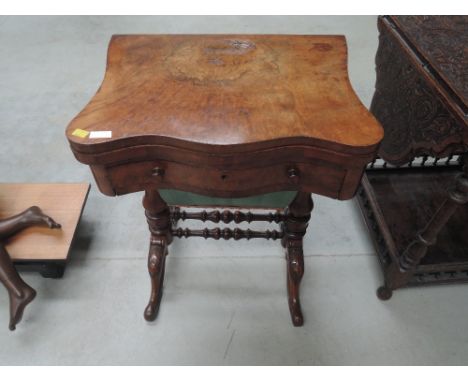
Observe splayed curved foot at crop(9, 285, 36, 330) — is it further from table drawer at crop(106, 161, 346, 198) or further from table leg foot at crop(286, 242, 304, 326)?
table leg foot at crop(286, 242, 304, 326)

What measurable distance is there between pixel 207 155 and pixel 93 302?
938 millimetres

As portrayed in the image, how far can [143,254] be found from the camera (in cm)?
149

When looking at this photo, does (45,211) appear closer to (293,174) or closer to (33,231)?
(33,231)

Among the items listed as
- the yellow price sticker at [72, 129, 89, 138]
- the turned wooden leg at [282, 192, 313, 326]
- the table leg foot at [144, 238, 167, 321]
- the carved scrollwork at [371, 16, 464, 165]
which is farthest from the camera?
the table leg foot at [144, 238, 167, 321]

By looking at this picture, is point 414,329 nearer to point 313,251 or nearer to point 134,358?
point 313,251

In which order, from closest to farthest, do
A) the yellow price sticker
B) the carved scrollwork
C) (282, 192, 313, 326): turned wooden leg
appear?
the yellow price sticker, the carved scrollwork, (282, 192, 313, 326): turned wooden leg

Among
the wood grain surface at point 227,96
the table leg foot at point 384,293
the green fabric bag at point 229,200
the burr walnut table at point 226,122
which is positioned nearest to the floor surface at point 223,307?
the table leg foot at point 384,293

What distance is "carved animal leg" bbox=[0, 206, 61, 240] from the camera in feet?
4.20

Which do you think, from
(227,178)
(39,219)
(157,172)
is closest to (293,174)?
(227,178)

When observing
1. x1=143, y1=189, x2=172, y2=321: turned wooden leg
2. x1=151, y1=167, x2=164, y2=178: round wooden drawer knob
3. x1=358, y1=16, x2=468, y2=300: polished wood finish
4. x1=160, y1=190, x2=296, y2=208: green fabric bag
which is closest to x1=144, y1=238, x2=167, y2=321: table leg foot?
x1=143, y1=189, x2=172, y2=321: turned wooden leg

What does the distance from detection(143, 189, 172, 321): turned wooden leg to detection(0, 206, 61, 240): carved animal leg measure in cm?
40

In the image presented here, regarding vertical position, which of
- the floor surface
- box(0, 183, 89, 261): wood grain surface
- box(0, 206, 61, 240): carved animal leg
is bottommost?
the floor surface

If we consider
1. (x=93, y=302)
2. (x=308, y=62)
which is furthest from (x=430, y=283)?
(x=93, y=302)

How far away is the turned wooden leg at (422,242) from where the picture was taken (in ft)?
3.04
